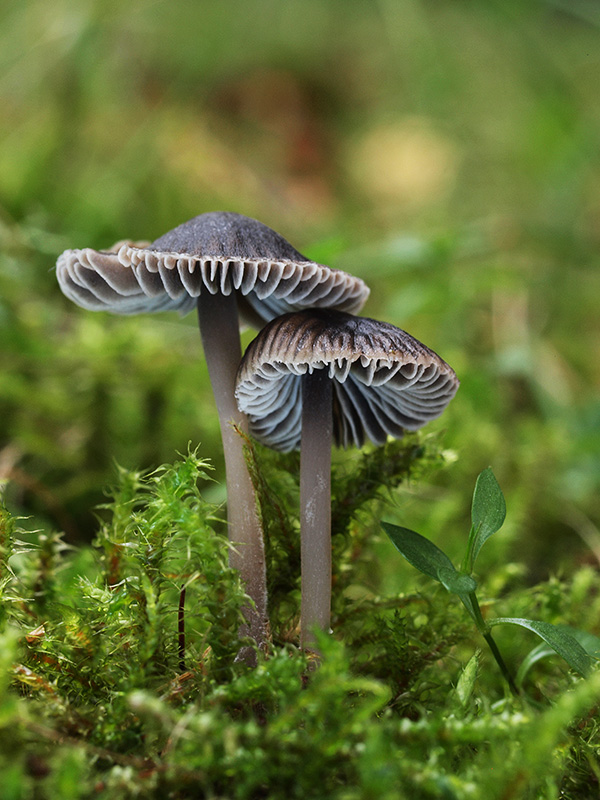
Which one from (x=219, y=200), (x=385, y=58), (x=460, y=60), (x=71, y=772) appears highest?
(x=385, y=58)

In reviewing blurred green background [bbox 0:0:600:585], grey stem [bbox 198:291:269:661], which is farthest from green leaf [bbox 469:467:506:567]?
blurred green background [bbox 0:0:600:585]

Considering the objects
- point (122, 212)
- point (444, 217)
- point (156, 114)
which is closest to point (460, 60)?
point (444, 217)

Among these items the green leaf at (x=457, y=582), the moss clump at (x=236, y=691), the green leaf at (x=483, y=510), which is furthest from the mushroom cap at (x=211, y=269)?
the green leaf at (x=457, y=582)

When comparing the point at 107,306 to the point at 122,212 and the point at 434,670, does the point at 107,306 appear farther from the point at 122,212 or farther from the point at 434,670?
the point at 122,212

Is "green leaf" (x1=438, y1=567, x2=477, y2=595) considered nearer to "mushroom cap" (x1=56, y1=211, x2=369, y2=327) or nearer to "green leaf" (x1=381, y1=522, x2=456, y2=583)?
"green leaf" (x1=381, y1=522, x2=456, y2=583)

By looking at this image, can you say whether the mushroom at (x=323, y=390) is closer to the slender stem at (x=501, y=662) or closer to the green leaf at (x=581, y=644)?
the slender stem at (x=501, y=662)
